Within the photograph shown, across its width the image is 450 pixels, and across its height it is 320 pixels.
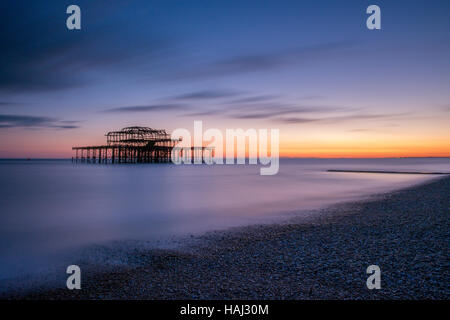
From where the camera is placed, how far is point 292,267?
6504mm

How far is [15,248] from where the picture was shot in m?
9.71

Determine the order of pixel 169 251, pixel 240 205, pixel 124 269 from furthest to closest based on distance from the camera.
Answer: pixel 240 205 → pixel 169 251 → pixel 124 269

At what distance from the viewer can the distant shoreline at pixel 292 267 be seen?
5.39 m

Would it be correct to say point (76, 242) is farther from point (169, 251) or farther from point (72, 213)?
point (72, 213)

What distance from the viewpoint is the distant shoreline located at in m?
5.39

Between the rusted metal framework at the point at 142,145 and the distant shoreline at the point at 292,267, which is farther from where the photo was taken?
the rusted metal framework at the point at 142,145

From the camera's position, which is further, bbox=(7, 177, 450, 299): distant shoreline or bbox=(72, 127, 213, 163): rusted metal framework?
bbox=(72, 127, 213, 163): rusted metal framework

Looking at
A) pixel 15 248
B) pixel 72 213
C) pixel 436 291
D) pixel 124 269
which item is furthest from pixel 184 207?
pixel 436 291

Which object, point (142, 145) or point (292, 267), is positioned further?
point (142, 145)
